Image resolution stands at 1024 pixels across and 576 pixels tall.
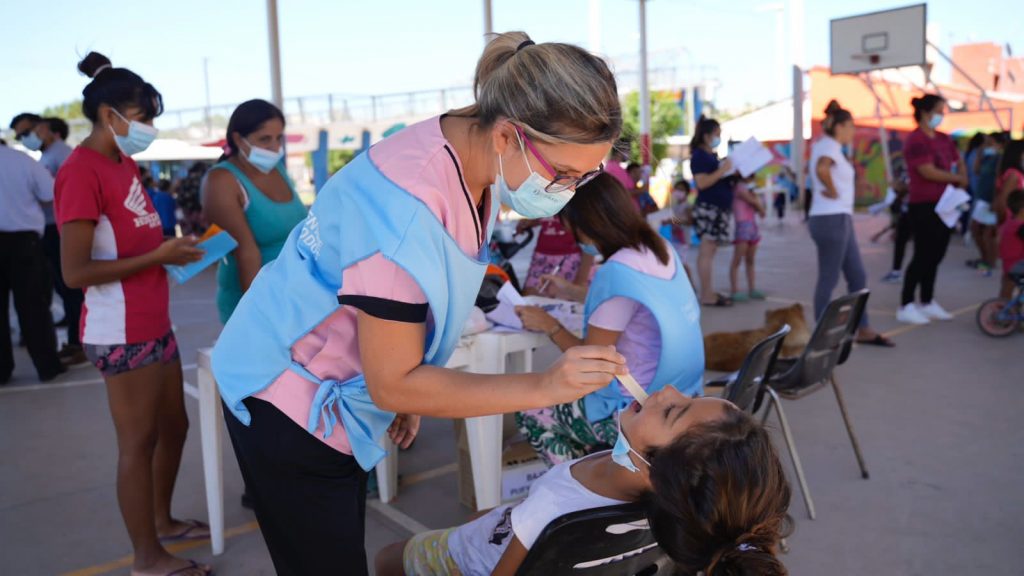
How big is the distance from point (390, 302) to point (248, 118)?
7.29 ft

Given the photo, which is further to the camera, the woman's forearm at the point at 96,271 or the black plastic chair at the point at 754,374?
the black plastic chair at the point at 754,374

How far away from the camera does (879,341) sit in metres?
6.01

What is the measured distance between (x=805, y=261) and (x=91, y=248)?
33.0 feet

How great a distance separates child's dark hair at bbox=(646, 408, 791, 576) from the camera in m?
1.49

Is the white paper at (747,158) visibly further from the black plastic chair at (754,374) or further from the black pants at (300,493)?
the black pants at (300,493)

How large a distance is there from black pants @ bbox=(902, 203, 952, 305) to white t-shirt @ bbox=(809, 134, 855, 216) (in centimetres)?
88

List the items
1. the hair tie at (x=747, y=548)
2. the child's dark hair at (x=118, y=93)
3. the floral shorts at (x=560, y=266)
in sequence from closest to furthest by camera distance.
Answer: the hair tie at (x=747, y=548) → the child's dark hair at (x=118, y=93) → the floral shorts at (x=560, y=266)

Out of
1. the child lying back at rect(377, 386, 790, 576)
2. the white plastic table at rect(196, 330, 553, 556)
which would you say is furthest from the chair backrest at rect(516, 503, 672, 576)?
the white plastic table at rect(196, 330, 553, 556)

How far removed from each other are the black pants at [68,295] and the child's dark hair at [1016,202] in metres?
7.31

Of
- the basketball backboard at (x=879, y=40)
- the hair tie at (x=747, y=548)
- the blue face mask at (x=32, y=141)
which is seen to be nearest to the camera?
the hair tie at (x=747, y=548)

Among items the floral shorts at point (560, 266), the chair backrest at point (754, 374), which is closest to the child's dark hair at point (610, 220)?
the chair backrest at point (754, 374)

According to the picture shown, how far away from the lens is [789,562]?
114 inches

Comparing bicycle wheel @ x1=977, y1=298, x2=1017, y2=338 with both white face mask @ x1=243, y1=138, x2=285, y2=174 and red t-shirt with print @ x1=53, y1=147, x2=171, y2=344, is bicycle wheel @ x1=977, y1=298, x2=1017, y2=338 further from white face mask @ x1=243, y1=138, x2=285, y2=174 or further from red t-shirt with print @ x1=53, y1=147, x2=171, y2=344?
red t-shirt with print @ x1=53, y1=147, x2=171, y2=344

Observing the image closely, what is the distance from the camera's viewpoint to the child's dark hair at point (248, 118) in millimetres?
3145
